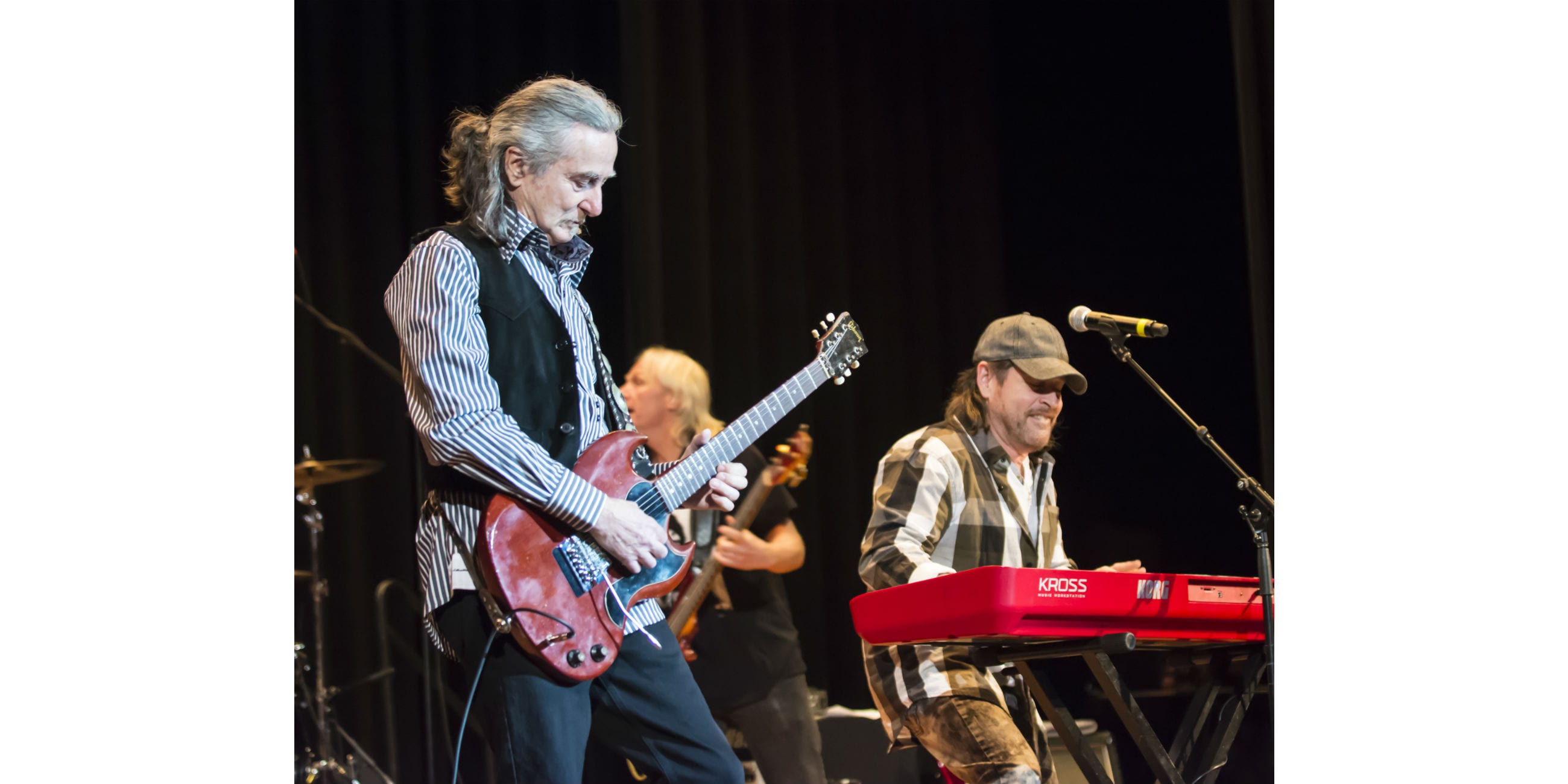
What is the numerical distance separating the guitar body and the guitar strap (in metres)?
0.02

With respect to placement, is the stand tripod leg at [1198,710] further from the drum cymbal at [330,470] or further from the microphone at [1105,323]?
the drum cymbal at [330,470]

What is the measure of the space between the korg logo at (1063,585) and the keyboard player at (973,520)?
0.43 meters

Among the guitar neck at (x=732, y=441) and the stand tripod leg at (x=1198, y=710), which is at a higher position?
the guitar neck at (x=732, y=441)

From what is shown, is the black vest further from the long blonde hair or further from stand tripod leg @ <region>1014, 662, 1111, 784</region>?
the long blonde hair

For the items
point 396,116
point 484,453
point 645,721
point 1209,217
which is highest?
point 396,116

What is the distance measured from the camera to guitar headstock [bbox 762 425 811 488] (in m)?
3.50

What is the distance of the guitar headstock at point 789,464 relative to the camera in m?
3.50

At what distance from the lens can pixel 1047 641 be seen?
8.09 feet

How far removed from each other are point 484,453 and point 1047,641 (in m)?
1.14

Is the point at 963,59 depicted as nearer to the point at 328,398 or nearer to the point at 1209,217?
the point at 1209,217

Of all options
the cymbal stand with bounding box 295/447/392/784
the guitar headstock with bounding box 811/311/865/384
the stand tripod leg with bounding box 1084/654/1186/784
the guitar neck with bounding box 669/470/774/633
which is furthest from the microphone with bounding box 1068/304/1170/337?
the cymbal stand with bounding box 295/447/392/784

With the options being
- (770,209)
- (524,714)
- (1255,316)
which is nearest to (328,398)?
(770,209)

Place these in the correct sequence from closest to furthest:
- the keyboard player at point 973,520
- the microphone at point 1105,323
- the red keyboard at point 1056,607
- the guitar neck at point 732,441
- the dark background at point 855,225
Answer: the red keyboard at point 1056,607 < the guitar neck at point 732,441 < the keyboard player at point 973,520 < the microphone at point 1105,323 < the dark background at point 855,225

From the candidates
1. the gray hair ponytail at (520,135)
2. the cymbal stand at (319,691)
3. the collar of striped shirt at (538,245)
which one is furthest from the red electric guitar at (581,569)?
the cymbal stand at (319,691)
